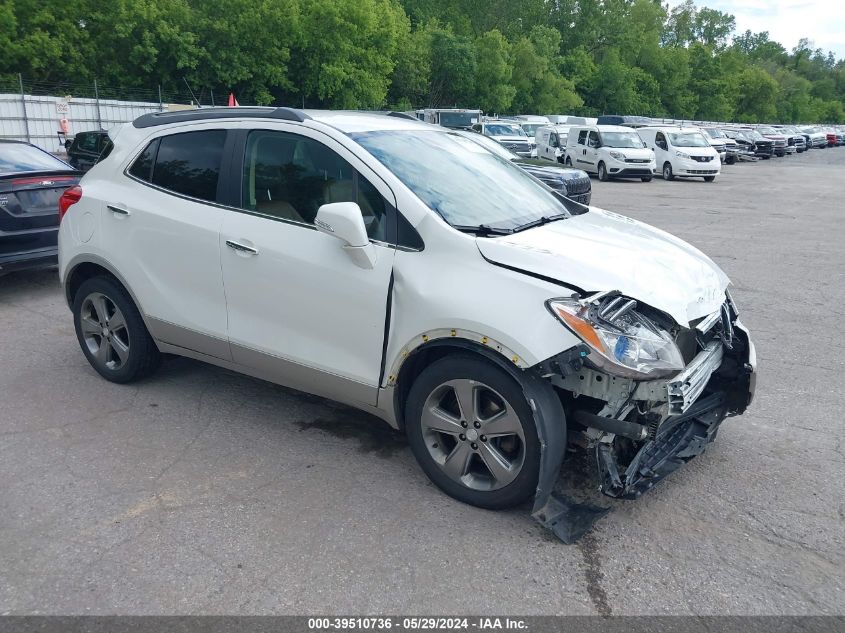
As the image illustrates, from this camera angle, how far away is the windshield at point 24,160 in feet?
25.2

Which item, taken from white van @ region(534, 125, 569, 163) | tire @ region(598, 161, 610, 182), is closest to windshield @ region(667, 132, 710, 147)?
tire @ region(598, 161, 610, 182)

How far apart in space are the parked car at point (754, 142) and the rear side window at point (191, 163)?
4198 cm

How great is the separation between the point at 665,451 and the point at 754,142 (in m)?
43.8

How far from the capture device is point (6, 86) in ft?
104

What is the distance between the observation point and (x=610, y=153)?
2464cm

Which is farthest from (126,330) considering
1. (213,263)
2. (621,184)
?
(621,184)

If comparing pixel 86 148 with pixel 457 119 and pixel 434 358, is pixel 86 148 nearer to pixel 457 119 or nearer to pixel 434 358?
pixel 457 119

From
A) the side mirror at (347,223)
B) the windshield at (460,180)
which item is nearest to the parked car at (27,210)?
the windshield at (460,180)

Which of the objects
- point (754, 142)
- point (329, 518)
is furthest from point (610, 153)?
point (329, 518)

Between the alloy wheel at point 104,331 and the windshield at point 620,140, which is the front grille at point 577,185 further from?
the windshield at point 620,140

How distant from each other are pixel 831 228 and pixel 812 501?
39.9ft

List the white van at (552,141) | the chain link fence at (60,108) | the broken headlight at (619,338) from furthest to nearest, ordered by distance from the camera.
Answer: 1. the chain link fence at (60,108)
2. the white van at (552,141)
3. the broken headlight at (619,338)

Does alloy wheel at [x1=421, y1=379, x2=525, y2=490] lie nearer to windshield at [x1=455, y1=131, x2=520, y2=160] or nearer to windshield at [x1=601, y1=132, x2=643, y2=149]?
windshield at [x1=455, y1=131, x2=520, y2=160]

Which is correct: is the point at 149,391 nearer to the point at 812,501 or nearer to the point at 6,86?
the point at 812,501
